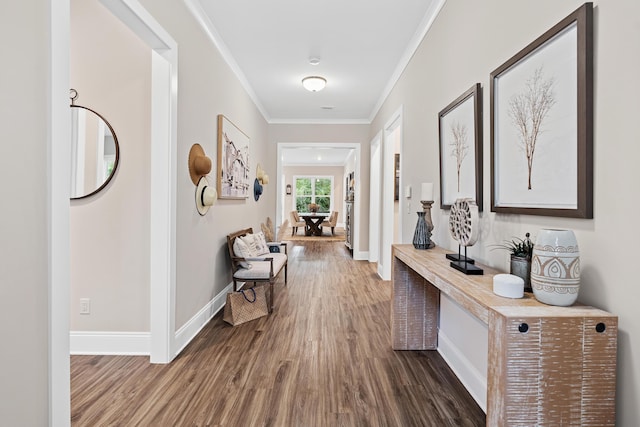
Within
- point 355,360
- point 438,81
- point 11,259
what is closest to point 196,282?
point 355,360

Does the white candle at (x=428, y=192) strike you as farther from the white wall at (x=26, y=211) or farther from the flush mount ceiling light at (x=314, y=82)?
→ the flush mount ceiling light at (x=314, y=82)

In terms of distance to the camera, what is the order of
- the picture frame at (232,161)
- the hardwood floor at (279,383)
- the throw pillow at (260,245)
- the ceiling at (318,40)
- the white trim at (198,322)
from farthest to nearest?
1. the throw pillow at (260,245)
2. the picture frame at (232,161)
3. the ceiling at (318,40)
4. the white trim at (198,322)
5. the hardwood floor at (279,383)

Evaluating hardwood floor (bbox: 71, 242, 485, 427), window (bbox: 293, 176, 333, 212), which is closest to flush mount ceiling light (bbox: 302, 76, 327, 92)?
hardwood floor (bbox: 71, 242, 485, 427)

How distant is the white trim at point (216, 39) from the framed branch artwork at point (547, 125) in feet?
7.68

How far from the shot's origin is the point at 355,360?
239cm

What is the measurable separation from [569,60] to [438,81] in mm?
1478

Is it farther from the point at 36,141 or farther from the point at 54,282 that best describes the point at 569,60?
the point at 54,282

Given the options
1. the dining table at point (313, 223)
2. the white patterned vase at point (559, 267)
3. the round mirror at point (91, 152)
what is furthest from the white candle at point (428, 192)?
the dining table at point (313, 223)

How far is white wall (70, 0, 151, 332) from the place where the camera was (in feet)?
7.77

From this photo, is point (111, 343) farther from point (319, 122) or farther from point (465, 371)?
point (319, 122)

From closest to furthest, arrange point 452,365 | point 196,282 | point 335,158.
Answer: point 452,365 → point 196,282 → point 335,158

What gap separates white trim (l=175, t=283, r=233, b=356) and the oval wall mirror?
124 cm

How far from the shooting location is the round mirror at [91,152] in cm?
237

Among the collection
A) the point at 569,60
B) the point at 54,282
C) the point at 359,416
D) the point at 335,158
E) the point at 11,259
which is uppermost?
the point at 335,158
